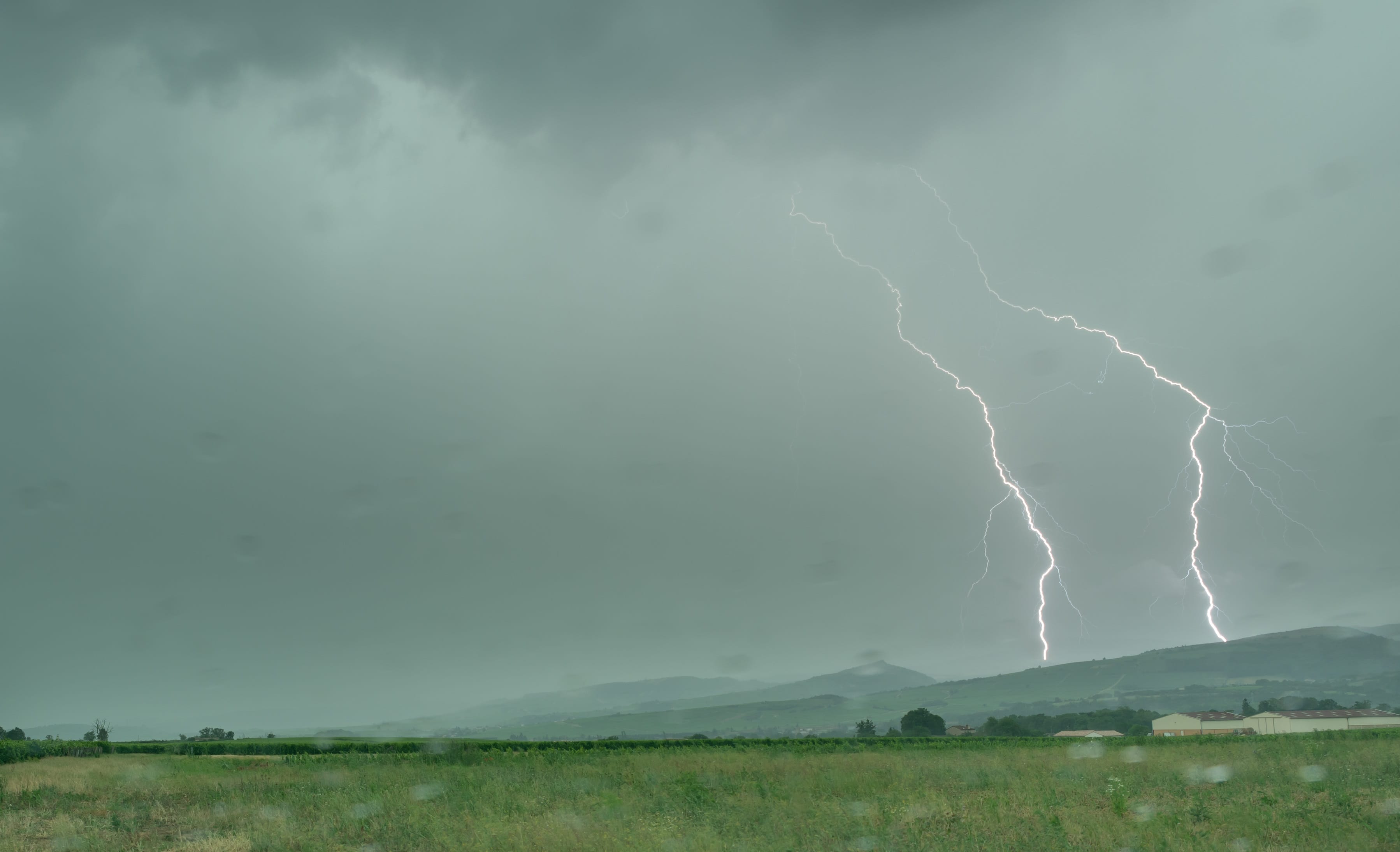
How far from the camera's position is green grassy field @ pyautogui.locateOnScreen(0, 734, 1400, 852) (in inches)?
482

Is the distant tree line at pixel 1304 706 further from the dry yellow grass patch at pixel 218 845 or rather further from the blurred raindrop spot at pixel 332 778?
the dry yellow grass patch at pixel 218 845

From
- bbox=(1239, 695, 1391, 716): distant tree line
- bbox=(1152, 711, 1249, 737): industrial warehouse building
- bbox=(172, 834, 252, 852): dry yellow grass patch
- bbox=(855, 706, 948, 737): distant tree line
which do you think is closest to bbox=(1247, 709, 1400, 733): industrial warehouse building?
bbox=(1152, 711, 1249, 737): industrial warehouse building

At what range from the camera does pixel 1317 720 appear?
354ft

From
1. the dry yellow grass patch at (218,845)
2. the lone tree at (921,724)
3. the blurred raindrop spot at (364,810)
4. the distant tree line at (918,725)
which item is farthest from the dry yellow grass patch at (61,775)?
the lone tree at (921,724)

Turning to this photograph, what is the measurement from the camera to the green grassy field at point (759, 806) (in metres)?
12.2

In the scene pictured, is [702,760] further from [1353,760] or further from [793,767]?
[1353,760]

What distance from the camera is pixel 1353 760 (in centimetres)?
2272

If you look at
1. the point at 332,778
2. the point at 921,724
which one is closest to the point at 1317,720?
the point at 921,724

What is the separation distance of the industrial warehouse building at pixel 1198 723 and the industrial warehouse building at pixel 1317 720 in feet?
12.7

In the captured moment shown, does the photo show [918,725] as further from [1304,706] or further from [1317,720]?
[1304,706]

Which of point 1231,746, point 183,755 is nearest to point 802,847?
point 1231,746

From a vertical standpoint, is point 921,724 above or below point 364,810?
below

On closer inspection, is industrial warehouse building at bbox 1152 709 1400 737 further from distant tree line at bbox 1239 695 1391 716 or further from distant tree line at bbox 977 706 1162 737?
distant tree line at bbox 977 706 1162 737

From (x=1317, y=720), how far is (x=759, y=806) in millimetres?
128752
